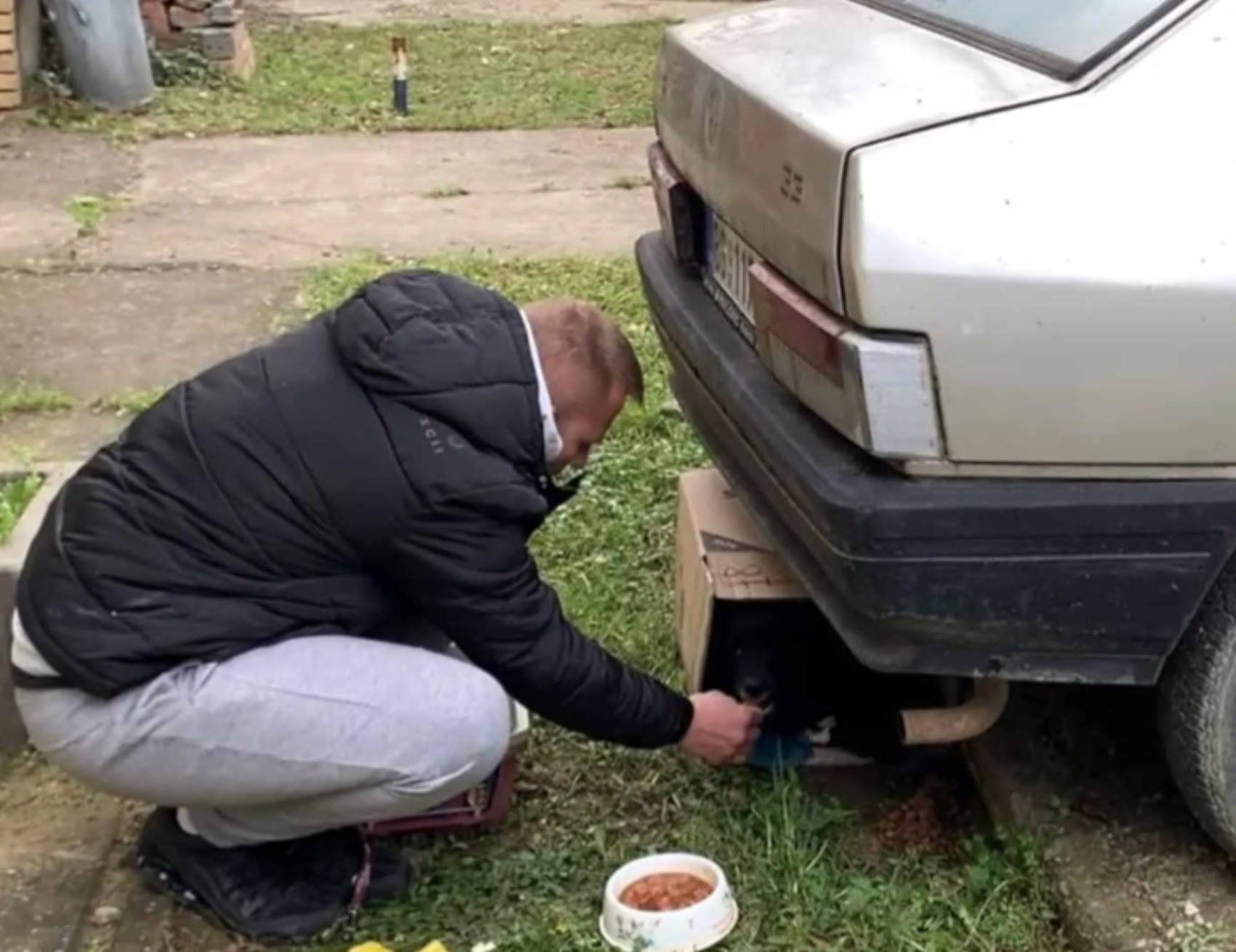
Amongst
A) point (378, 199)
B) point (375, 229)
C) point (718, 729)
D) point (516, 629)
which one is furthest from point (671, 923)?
point (378, 199)

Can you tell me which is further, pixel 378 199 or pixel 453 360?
pixel 378 199

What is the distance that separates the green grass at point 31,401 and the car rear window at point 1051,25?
3.06 m

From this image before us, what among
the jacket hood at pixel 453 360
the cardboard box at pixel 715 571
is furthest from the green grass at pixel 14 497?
the cardboard box at pixel 715 571

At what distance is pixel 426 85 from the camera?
10.4m

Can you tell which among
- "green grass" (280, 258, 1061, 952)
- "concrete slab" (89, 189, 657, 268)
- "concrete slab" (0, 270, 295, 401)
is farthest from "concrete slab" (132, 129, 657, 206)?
"green grass" (280, 258, 1061, 952)

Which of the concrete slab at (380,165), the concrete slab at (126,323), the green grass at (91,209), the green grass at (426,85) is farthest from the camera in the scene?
the green grass at (426,85)

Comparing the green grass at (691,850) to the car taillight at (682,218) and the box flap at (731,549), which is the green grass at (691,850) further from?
the car taillight at (682,218)

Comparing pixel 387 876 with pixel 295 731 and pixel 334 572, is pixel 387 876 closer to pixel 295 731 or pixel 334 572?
pixel 295 731

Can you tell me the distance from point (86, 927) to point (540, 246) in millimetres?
4260

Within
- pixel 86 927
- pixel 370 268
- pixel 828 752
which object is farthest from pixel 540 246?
pixel 86 927

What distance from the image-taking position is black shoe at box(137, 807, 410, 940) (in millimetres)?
3203

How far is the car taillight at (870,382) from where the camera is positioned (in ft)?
8.72

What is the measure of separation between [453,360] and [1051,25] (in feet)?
3.53

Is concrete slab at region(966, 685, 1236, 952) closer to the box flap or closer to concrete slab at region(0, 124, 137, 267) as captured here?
the box flap
